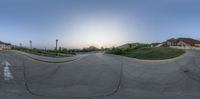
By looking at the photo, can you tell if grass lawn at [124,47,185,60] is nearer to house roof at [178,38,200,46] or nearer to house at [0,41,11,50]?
house roof at [178,38,200,46]

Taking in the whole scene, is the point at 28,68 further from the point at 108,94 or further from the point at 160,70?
the point at 160,70

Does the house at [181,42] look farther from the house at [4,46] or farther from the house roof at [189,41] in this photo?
the house at [4,46]

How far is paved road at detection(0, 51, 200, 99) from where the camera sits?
3.61 metres

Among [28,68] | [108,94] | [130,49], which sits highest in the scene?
[130,49]

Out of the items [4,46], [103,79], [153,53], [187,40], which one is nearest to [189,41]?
[187,40]

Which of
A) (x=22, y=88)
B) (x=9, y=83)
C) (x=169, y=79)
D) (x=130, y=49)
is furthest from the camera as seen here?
(x=130, y=49)

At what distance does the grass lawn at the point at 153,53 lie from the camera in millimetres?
5820

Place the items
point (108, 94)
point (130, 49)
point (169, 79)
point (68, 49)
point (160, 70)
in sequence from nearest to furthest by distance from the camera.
Result: 1. point (108, 94)
2. point (169, 79)
3. point (160, 70)
4. point (130, 49)
5. point (68, 49)

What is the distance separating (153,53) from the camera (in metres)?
5.96

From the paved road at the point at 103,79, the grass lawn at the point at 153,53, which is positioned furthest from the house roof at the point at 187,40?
the paved road at the point at 103,79

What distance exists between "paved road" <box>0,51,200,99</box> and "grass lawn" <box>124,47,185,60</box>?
9.7 inches

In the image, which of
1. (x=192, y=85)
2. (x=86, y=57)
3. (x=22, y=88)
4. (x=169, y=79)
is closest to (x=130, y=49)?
(x=86, y=57)

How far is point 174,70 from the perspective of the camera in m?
5.12

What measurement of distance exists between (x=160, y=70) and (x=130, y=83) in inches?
46.9
